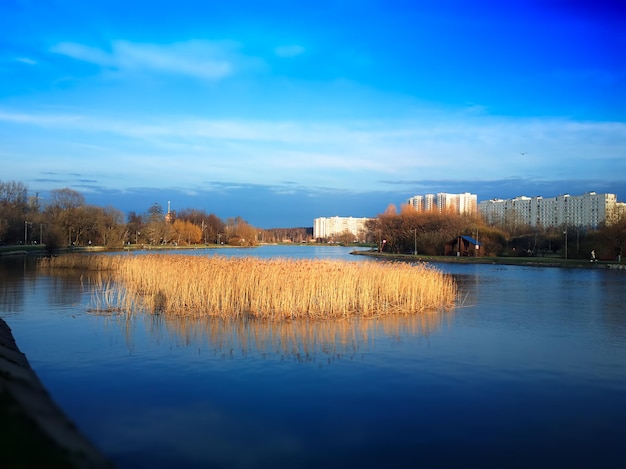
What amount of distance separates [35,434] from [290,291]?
9.77 meters

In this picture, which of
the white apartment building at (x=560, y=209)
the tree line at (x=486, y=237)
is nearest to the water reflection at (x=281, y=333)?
the tree line at (x=486, y=237)

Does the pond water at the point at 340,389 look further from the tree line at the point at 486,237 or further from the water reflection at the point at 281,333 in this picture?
the tree line at the point at 486,237

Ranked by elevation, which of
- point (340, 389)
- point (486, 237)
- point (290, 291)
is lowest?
point (340, 389)

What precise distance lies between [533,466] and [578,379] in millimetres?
3591

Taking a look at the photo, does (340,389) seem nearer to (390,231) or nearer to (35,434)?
(35,434)

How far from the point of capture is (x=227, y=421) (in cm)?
638

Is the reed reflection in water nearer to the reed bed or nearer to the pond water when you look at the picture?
the pond water

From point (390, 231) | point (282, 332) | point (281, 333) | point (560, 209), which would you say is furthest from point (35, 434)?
point (560, 209)

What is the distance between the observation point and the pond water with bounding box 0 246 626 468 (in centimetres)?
563

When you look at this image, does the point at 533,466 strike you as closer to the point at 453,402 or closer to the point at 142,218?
the point at 453,402

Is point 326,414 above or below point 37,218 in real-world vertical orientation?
below

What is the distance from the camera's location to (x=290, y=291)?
47.0ft

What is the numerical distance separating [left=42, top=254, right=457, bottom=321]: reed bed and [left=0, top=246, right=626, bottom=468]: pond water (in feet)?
3.79

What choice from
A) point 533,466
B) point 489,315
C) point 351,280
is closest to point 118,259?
point 351,280
